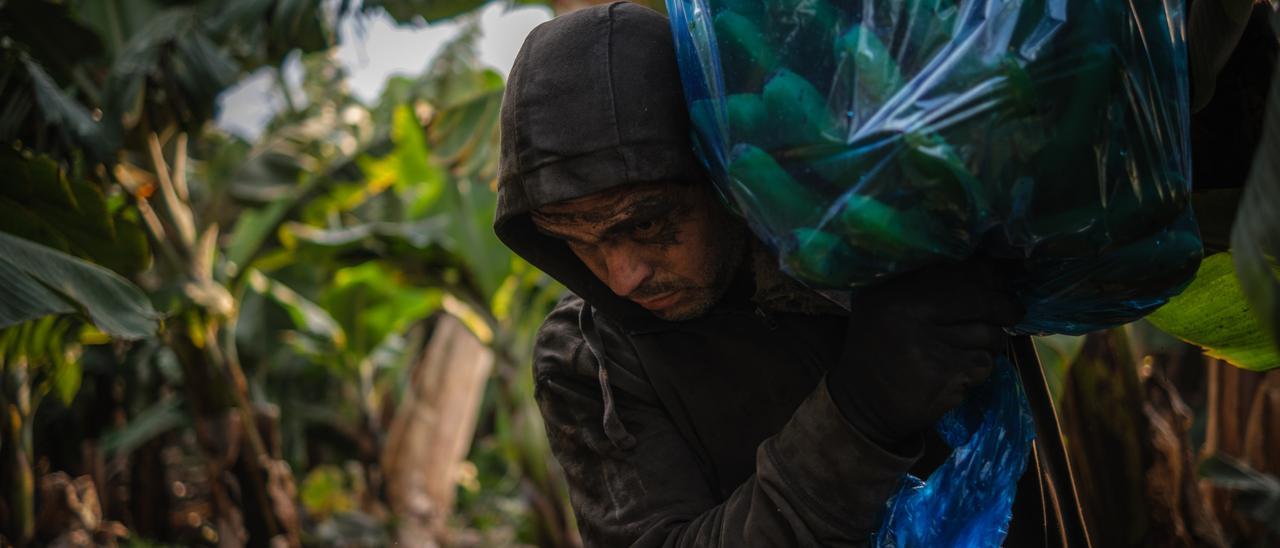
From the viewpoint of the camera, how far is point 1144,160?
36.7 inches

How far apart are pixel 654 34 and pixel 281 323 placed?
461 cm

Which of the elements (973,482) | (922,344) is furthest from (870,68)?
(973,482)

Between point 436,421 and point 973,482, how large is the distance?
16.3 ft

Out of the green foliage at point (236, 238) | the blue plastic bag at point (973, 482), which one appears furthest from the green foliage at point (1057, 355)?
the green foliage at point (236, 238)

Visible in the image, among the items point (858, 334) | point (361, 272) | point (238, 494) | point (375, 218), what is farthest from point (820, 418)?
point (375, 218)

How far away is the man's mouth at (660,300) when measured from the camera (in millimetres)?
1164

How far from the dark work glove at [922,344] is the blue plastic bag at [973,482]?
0.19 m

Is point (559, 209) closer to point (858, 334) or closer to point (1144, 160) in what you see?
point (858, 334)

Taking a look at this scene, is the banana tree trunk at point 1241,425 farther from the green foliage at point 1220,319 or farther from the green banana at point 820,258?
the green banana at point 820,258

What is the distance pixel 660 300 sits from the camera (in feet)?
3.84

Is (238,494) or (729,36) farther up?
(729,36)

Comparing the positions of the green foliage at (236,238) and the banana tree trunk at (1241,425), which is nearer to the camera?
the green foliage at (236,238)

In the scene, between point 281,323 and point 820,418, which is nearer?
point 820,418

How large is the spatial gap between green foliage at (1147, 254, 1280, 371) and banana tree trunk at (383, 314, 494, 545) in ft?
13.9
